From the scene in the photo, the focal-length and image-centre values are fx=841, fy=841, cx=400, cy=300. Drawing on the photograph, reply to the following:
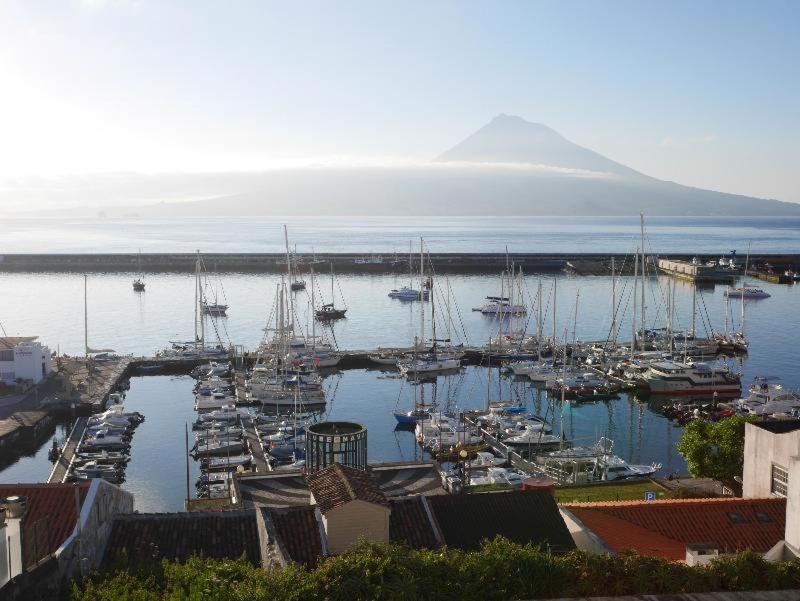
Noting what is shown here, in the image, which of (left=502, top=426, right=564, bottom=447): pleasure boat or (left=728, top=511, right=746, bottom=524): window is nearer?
(left=728, top=511, right=746, bottom=524): window

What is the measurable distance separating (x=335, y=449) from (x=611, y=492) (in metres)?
9.85

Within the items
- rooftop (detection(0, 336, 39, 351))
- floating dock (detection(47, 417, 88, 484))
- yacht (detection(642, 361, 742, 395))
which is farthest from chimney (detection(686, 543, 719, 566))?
rooftop (detection(0, 336, 39, 351))

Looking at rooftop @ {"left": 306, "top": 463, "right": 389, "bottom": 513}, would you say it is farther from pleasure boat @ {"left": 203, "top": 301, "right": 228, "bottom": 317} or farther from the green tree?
pleasure boat @ {"left": 203, "top": 301, "right": 228, "bottom": 317}

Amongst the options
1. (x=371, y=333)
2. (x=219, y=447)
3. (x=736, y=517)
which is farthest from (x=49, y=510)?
(x=371, y=333)

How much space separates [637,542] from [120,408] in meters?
24.3

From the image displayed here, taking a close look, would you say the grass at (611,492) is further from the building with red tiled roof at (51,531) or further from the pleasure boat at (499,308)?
the pleasure boat at (499,308)

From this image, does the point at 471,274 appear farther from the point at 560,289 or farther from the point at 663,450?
the point at 663,450

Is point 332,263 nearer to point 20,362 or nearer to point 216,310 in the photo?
point 216,310

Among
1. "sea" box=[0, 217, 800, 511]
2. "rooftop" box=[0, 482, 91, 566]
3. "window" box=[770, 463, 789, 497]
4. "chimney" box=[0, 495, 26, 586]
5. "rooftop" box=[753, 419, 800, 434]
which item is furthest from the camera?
"sea" box=[0, 217, 800, 511]

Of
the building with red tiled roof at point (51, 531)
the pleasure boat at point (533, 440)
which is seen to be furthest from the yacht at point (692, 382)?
the building with red tiled roof at point (51, 531)

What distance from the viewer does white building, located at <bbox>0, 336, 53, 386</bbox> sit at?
35.0 metres

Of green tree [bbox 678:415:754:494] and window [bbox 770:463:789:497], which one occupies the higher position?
window [bbox 770:463:789:497]

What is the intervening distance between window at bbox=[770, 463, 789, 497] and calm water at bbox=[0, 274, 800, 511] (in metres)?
12.2

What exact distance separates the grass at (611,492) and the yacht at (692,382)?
16349mm
